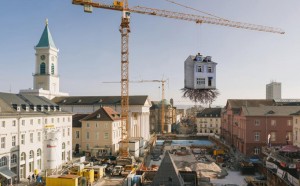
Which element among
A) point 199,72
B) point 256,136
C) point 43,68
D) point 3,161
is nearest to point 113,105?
point 43,68

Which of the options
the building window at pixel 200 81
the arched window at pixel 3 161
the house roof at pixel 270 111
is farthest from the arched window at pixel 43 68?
the building window at pixel 200 81

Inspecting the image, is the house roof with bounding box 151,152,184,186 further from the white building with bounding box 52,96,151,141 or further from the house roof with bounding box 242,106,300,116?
the white building with bounding box 52,96,151,141

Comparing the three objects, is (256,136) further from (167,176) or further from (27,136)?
(27,136)

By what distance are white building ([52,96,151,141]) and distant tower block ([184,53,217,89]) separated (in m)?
80.1

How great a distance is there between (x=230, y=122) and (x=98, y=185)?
170ft

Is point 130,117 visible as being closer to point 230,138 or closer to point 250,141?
point 230,138

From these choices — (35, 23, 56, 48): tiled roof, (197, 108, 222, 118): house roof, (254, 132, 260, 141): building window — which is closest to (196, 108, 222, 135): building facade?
(197, 108, 222, 118): house roof

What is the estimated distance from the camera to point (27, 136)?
4853cm

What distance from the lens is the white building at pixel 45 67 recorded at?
87312 mm

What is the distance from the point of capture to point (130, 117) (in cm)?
9019

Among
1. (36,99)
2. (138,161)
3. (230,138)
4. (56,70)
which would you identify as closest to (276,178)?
(138,161)

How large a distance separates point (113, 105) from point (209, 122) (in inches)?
1774

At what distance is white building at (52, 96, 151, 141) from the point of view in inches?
3693

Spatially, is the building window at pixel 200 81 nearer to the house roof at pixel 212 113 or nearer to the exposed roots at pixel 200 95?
the exposed roots at pixel 200 95
